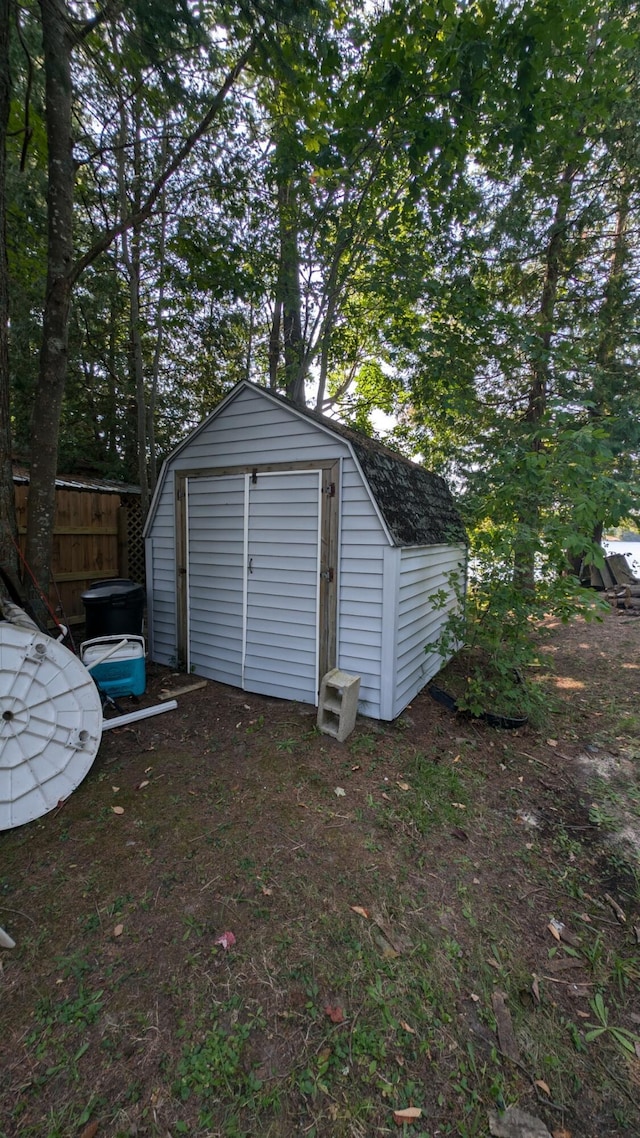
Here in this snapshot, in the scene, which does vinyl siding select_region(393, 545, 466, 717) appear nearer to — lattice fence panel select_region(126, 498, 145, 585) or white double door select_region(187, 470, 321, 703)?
white double door select_region(187, 470, 321, 703)

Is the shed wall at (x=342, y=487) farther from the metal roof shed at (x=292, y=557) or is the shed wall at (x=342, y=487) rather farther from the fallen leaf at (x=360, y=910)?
the fallen leaf at (x=360, y=910)

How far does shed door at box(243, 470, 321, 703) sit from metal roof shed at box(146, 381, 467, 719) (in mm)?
12

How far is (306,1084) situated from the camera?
1.47 meters

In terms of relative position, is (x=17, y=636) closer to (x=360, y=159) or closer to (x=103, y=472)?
(x=360, y=159)

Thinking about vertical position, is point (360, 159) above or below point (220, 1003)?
above

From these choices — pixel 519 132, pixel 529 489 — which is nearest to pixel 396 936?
pixel 529 489

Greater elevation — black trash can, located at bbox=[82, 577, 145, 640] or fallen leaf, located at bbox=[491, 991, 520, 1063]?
black trash can, located at bbox=[82, 577, 145, 640]

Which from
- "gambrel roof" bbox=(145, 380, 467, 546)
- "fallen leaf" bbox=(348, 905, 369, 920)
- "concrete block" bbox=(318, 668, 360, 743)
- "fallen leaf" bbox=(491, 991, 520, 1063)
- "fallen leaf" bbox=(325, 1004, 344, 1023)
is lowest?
"fallen leaf" bbox=(491, 991, 520, 1063)

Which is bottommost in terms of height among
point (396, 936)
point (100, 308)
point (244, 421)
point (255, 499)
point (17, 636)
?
point (396, 936)

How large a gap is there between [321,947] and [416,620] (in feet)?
9.59

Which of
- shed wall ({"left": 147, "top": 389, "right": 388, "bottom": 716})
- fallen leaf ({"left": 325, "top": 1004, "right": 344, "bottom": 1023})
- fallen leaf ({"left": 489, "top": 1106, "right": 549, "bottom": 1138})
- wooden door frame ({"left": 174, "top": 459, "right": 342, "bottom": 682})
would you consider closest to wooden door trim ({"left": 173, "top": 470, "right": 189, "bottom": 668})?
shed wall ({"left": 147, "top": 389, "right": 388, "bottom": 716})

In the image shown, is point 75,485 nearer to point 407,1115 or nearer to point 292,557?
point 292,557

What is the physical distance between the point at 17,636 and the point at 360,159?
6.13 m

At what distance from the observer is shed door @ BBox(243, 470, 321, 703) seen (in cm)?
420
